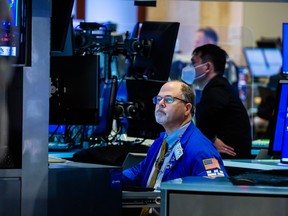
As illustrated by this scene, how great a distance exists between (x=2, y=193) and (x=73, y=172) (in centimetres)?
40

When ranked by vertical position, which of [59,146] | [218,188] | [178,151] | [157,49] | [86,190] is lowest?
[59,146]

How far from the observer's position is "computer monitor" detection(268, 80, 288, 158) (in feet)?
16.2

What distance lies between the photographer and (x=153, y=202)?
14.8 feet

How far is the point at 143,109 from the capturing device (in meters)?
6.28

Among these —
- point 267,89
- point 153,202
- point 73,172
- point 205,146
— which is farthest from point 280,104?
point 267,89

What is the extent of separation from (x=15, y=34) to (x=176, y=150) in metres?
1.22

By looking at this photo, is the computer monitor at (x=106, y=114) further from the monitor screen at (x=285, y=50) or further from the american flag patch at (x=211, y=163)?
the american flag patch at (x=211, y=163)

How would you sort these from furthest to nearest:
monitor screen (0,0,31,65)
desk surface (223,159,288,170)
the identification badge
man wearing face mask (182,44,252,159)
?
man wearing face mask (182,44,252,159) → desk surface (223,159,288,170) → the identification badge → monitor screen (0,0,31,65)

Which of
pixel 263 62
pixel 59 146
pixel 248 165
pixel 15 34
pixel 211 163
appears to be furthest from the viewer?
pixel 263 62

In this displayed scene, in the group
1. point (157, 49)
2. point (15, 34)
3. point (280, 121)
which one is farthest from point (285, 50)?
point (15, 34)

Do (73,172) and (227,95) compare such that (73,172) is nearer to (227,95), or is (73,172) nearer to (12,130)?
(12,130)

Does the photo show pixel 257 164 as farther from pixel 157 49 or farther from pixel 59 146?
pixel 59 146

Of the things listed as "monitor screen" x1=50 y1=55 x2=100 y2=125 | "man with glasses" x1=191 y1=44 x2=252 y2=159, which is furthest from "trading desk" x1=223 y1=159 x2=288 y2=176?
"man with glasses" x1=191 y1=44 x2=252 y2=159

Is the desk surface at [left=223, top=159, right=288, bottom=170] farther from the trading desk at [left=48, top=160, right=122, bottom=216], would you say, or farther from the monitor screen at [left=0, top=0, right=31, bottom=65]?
the monitor screen at [left=0, top=0, right=31, bottom=65]
